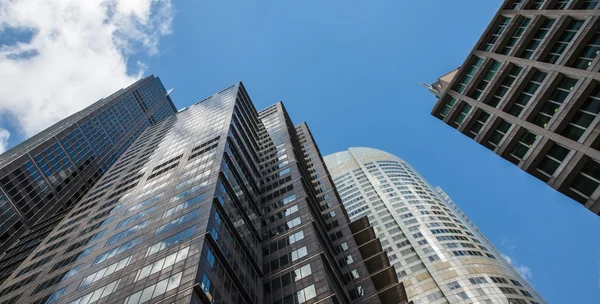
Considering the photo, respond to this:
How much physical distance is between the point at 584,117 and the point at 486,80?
41.3 ft

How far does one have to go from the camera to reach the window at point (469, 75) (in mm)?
42375

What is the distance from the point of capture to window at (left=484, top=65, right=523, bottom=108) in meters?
37.2

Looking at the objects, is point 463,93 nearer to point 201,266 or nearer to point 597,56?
point 597,56

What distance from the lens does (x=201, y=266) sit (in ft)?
105

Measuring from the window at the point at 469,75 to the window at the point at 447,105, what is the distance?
3.94 ft

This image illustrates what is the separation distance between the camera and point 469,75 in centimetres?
4309

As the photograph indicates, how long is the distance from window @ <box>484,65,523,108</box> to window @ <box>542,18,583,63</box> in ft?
9.93

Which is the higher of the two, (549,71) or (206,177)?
(549,71)

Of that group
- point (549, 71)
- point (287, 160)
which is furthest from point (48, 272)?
point (549, 71)

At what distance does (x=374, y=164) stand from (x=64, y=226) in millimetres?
95329

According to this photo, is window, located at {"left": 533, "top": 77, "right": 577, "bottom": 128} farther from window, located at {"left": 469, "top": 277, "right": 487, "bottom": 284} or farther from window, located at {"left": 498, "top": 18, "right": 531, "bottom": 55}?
window, located at {"left": 469, "top": 277, "right": 487, "bottom": 284}

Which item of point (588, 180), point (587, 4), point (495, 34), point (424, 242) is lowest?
point (424, 242)

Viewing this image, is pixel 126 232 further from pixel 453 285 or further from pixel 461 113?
pixel 453 285

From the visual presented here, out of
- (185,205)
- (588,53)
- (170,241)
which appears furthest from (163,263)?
(588,53)
